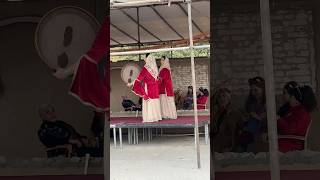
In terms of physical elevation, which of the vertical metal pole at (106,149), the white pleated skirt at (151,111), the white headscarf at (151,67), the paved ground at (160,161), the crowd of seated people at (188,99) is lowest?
the paved ground at (160,161)

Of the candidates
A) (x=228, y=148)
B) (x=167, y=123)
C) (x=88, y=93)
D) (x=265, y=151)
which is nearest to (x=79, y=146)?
(x=88, y=93)

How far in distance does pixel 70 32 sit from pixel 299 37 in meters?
2.83

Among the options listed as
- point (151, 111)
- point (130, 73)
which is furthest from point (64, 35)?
point (130, 73)

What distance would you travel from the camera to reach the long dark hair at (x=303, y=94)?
646 centimetres

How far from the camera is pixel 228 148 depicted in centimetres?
662

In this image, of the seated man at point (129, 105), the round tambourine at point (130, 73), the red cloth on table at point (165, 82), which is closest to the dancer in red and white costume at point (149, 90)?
the red cloth on table at point (165, 82)

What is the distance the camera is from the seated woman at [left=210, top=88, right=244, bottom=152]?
261 inches

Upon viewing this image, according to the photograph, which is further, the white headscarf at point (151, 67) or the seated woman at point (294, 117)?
the white headscarf at point (151, 67)

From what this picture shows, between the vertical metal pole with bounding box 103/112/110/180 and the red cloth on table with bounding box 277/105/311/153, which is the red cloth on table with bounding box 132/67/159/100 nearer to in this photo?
the vertical metal pole with bounding box 103/112/110/180

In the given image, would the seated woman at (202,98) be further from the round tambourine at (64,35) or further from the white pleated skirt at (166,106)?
the round tambourine at (64,35)

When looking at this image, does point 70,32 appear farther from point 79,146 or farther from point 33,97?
point 79,146

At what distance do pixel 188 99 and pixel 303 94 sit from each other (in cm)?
932

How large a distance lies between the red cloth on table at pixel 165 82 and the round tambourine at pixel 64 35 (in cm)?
580

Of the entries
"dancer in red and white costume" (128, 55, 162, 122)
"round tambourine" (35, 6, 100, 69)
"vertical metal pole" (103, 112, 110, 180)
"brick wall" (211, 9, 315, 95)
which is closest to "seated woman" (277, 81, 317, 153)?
"brick wall" (211, 9, 315, 95)
